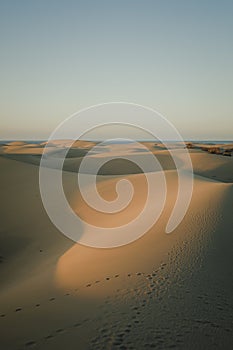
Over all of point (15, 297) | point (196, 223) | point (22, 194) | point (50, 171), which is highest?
point (50, 171)

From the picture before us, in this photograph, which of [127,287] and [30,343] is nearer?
[30,343]

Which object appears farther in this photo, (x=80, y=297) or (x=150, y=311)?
(x=80, y=297)

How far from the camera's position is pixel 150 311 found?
12.5 ft

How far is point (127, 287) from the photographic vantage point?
4.58m

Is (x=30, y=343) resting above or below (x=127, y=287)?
below

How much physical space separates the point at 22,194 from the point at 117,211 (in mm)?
5320

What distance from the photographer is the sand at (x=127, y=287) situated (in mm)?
3340

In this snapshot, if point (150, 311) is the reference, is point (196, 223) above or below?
above

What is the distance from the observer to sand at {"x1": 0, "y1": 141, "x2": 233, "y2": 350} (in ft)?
11.0

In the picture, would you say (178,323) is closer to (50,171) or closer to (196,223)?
(196,223)

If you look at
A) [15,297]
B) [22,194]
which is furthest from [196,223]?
→ [22,194]

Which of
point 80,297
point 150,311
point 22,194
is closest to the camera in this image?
point 150,311

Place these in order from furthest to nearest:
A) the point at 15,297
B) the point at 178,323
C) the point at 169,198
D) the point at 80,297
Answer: the point at 169,198 → the point at 15,297 → the point at 80,297 → the point at 178,323

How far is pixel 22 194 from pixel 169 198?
726 cm
